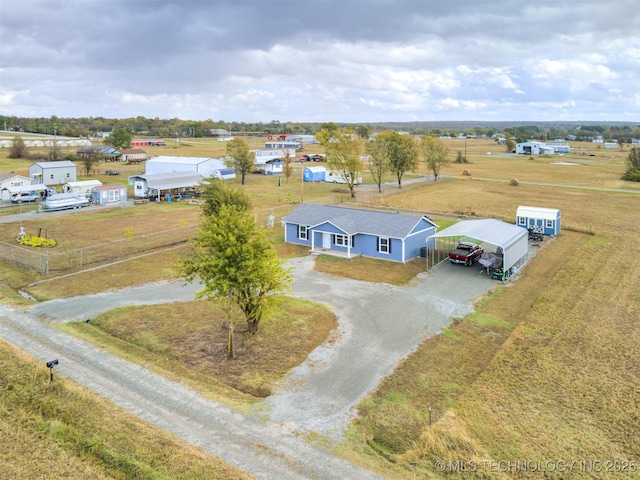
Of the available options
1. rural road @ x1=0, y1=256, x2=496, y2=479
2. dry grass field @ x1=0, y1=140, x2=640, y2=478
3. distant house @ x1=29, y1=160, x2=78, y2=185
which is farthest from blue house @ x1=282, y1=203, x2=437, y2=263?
distant house @ x1=29, y1=160, x2=78, y2=185

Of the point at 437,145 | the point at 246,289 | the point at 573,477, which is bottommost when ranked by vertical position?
the point at 573,477

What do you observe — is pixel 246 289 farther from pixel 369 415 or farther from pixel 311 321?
pixel 369 415

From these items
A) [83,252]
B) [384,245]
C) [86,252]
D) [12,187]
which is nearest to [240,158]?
[12,187]

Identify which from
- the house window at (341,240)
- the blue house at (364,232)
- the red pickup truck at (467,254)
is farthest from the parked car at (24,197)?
the red pickup truck at (467,254)

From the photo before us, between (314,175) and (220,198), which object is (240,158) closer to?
(314,175)

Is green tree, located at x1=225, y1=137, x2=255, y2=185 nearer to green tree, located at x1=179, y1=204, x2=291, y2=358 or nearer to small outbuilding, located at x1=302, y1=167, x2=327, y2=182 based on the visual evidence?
small outbuilding, located at x1=302, y1=167, x2=327, y2=182

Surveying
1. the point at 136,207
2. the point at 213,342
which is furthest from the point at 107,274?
the point at 136,207
